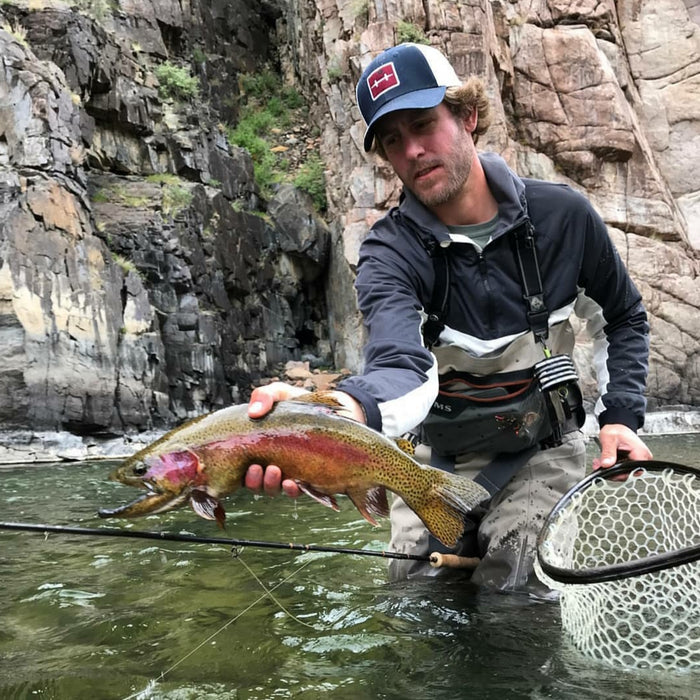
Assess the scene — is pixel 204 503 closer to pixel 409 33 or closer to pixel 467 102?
pixel 467 102

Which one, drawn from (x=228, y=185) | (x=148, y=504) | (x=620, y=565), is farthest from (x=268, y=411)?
(x=228, y=185)

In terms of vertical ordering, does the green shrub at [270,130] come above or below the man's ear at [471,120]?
above

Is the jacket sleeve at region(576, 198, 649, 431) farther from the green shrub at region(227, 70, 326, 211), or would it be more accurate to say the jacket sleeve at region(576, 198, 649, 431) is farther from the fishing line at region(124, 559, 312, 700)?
the green shrub at region(227, 70, 326, 211)

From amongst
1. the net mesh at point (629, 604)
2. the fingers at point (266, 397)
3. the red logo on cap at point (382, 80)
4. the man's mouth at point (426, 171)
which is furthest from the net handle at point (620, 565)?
the red logo on cap at point (382, 80)

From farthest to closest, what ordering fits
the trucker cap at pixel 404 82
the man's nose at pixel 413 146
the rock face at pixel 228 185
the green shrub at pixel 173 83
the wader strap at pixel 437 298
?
the green shrub at pixel 173 83 → the rock face at pixel 228 185 → the wader strap at pixel 437 298 → the man's nose at pixel 413 146 → the trucker cap at pixel 404 82

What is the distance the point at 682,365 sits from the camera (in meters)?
23.3

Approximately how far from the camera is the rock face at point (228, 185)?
17234mm

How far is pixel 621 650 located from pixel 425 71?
2.46m

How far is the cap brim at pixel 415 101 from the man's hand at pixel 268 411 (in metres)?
1.31

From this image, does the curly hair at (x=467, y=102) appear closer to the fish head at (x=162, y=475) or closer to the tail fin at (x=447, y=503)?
the tail fin at (x=447, y=503)

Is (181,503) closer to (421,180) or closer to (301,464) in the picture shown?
(301,464)

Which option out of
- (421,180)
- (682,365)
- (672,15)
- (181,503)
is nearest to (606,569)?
(181,503)

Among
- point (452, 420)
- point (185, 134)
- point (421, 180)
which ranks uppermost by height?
point (185, 134)

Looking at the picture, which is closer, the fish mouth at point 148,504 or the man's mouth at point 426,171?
the fish mouth at point 148,504
